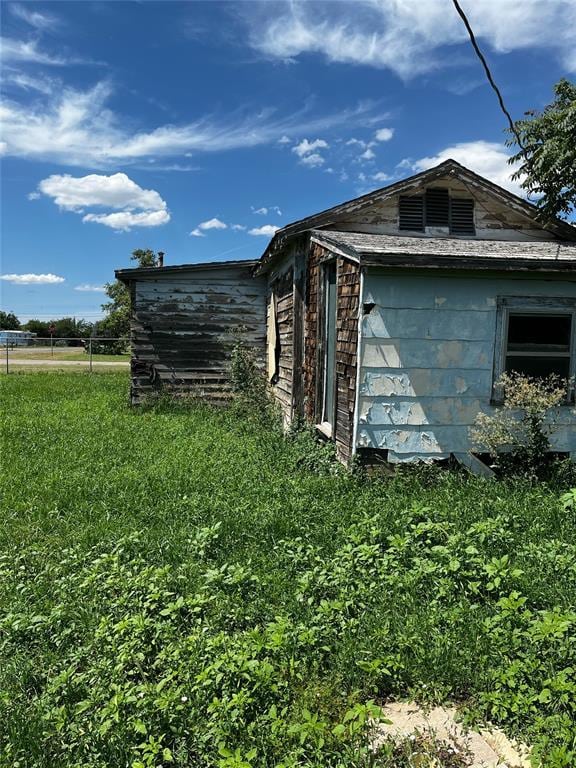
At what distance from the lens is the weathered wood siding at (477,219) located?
8461 millimetres

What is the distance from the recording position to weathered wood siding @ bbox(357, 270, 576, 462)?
6059mm

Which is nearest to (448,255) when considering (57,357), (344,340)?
(344,340)

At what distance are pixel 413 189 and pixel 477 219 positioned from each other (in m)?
1.14

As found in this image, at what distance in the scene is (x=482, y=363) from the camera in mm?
6250

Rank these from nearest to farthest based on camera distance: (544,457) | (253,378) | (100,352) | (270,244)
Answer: (544,457) < (270,244) < (253,378) < (100,352)

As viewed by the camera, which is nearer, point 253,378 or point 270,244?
point 270,244

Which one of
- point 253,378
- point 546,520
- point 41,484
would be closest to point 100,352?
point 253,378

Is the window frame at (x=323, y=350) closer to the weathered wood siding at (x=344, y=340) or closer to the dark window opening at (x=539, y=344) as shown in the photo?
the weathered wood siding at (x=344, y=340)

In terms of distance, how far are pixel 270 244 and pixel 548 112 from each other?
447cm

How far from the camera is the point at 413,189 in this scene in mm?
8445

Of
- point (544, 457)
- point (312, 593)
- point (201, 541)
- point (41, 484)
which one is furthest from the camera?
point (544, 457)

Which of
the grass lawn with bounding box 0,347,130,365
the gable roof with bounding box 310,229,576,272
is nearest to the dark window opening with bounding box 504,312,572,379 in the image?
the gable roof with bounding box 310,229,576,272

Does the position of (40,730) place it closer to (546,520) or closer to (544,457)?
(546,520)

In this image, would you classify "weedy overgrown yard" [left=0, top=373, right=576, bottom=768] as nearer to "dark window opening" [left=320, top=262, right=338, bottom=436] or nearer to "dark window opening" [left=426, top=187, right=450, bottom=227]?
"dark window opening" [left=320, top=262, right=338, bottom=436]
